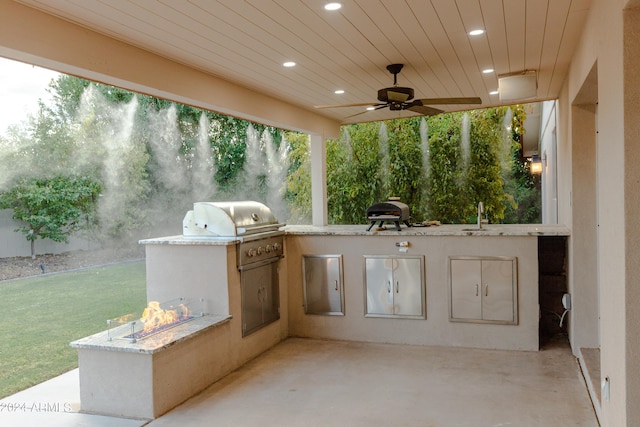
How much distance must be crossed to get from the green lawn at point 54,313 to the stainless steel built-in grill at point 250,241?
1.65 metres

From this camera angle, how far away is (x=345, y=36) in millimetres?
3785

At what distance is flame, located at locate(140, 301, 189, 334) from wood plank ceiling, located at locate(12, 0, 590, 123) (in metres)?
2.09

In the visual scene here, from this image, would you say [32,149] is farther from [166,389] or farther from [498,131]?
[498,131]

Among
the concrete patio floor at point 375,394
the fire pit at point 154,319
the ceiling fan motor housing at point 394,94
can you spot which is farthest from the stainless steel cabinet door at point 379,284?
the fire pit at point 154,319

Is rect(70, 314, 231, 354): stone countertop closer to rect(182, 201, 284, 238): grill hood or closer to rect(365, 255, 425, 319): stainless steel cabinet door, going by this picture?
rect(182, 201, 284, 238): grill hood

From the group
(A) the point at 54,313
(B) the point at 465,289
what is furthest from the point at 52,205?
(B) the point at 465,289

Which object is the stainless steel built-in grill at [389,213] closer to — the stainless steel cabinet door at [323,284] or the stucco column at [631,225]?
the stainless steel cabinet door at [323,284]

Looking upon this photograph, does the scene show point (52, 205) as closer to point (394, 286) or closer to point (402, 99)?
point (394, 286)

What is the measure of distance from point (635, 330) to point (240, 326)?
130 inches

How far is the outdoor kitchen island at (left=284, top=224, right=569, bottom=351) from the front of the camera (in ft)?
16.2

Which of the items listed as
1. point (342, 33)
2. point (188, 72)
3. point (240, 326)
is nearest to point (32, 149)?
point (188, 72)

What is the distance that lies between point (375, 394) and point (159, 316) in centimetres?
185

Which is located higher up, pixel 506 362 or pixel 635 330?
pixel 635 330

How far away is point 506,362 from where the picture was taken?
4594mm
